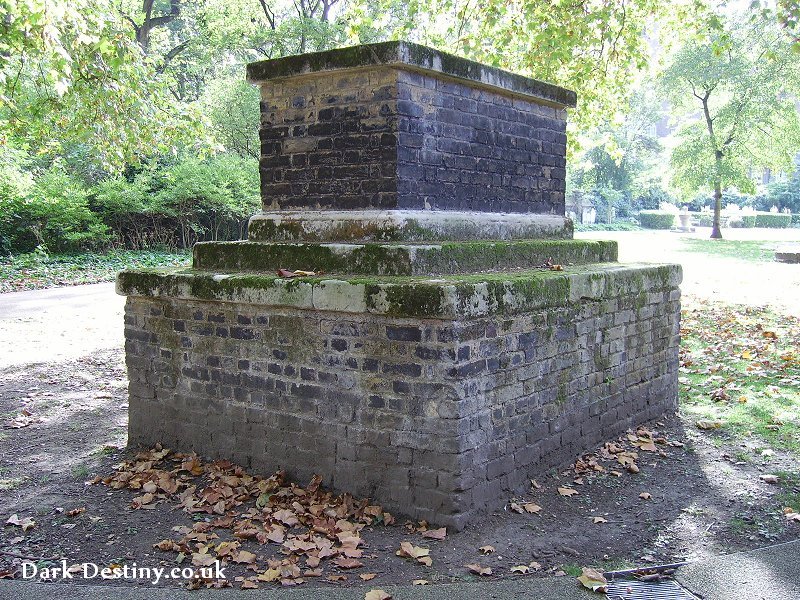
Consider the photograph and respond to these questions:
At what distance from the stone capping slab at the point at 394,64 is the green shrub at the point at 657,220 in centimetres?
4436

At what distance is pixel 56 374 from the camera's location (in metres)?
8.59

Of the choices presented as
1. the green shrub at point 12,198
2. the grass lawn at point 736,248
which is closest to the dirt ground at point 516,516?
the green shrub at point 12,198

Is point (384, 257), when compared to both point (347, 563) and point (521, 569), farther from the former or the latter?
point (521, 569)

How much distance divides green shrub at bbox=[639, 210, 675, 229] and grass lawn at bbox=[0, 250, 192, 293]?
34.5m

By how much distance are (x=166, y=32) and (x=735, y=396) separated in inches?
1135

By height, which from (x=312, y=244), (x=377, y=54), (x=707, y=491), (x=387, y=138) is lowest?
(x=707, y=491)

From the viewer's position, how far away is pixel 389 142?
493cm

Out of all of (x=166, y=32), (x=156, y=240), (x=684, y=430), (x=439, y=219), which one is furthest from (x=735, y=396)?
(x=166, y=32)

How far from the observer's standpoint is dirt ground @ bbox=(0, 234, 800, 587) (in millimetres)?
3957

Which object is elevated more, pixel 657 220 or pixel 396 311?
pixel 657 220

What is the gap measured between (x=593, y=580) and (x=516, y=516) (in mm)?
912

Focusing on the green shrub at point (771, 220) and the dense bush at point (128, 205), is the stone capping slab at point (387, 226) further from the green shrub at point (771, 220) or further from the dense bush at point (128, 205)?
the green shrub at point (771, 220)

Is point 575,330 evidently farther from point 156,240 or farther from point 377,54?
point 156,240

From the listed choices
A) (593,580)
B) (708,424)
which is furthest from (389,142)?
→ (708,424)
